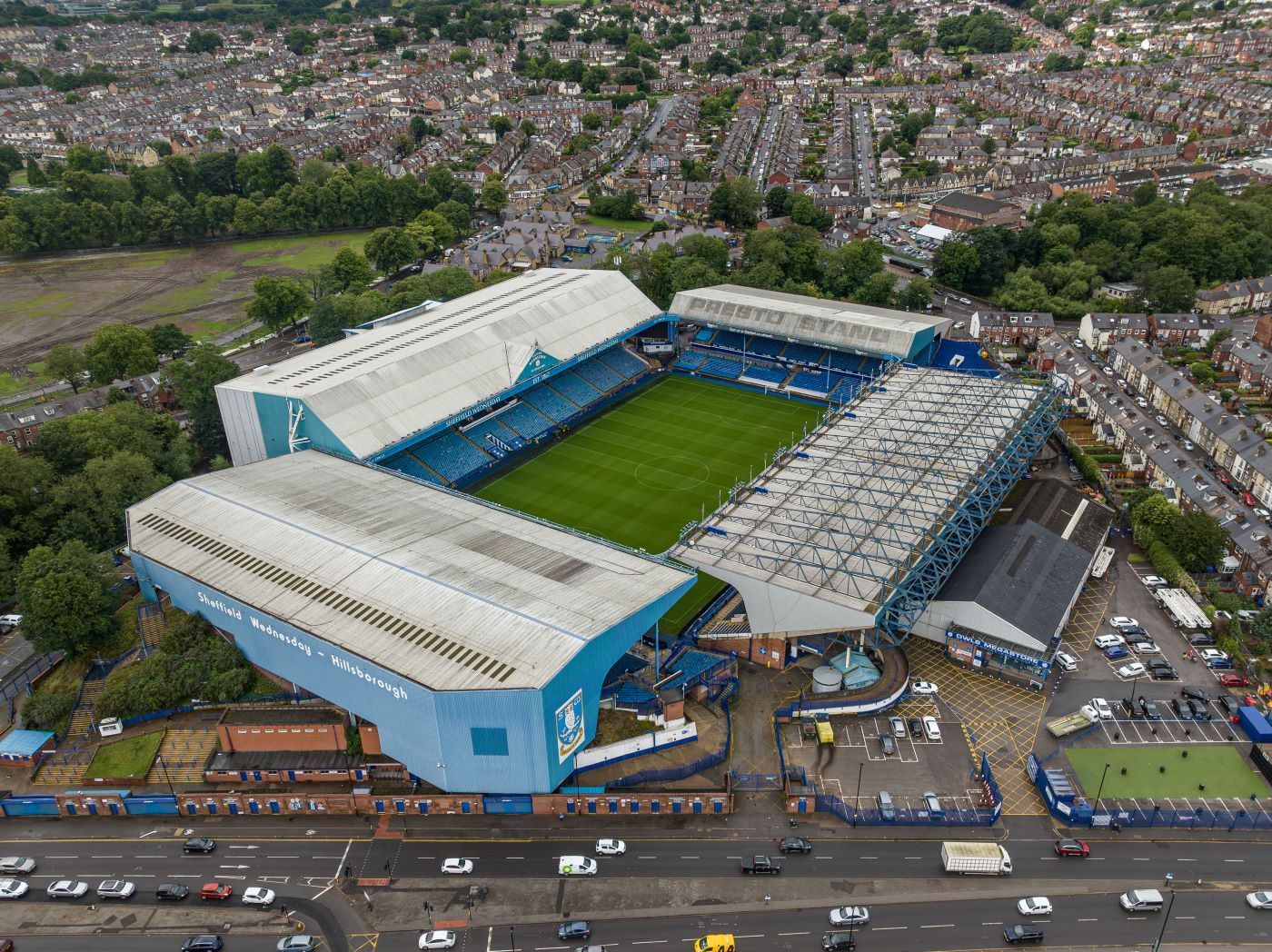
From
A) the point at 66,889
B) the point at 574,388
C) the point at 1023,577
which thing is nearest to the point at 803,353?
the point at 574,388

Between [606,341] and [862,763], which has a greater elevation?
[606,341]

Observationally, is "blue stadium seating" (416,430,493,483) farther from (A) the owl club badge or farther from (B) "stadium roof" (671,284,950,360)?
(A) the owl club badge

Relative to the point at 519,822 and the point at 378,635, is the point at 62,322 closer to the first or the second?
the point at 378,635

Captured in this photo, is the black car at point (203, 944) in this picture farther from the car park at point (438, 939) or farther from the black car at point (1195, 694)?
the black car at point (1195, 694)

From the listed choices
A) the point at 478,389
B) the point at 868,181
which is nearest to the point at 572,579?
the point at 478,389

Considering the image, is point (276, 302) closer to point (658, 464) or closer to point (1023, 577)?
point (658, 464)

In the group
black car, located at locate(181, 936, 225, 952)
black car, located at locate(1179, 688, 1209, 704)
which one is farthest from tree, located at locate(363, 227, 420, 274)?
black car, located at locate(1179, 688, 1209, 704)
